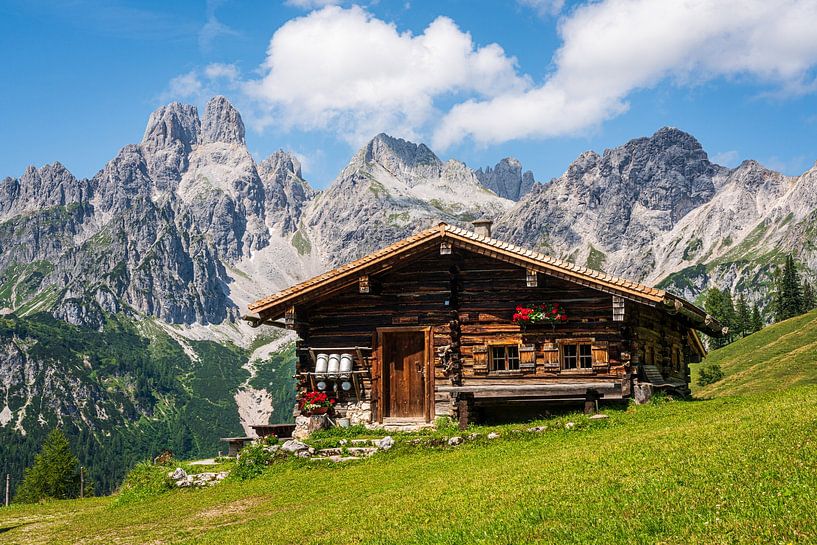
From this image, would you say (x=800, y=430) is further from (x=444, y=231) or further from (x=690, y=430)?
(x=444, y=231)

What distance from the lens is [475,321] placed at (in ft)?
92.4

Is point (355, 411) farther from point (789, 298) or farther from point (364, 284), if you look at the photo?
point (789, 298)

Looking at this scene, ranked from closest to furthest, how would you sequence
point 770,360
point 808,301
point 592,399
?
point 592,399 < point 770,360 < point 808,301

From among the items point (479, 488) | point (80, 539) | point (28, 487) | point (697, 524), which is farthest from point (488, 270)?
point (28, 487)

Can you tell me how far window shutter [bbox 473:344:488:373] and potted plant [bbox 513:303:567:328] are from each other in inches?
65.2

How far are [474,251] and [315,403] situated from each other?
798 cm

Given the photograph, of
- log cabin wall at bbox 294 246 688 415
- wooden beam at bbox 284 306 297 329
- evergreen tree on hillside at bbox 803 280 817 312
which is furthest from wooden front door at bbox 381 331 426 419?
evergreen tree on hillside at bbox 803 280 817 312

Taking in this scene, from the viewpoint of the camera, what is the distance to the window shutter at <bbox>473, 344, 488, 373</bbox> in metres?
28.0

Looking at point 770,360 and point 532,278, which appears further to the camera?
point 770,360

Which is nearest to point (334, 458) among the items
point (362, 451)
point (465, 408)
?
point (362, 451)

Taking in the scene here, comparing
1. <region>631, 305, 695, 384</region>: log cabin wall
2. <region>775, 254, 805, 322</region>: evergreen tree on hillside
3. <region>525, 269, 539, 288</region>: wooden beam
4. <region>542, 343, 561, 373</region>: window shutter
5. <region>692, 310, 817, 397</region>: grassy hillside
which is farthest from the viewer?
<region>775, 254, 805, 322</region>: evergreen tree on hillside

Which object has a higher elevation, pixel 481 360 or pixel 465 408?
pixel 481 360

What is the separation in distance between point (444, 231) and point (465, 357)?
4621mm

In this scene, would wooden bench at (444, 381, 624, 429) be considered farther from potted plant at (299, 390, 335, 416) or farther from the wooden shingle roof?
potted plant at (299, 390, 335, 416)
